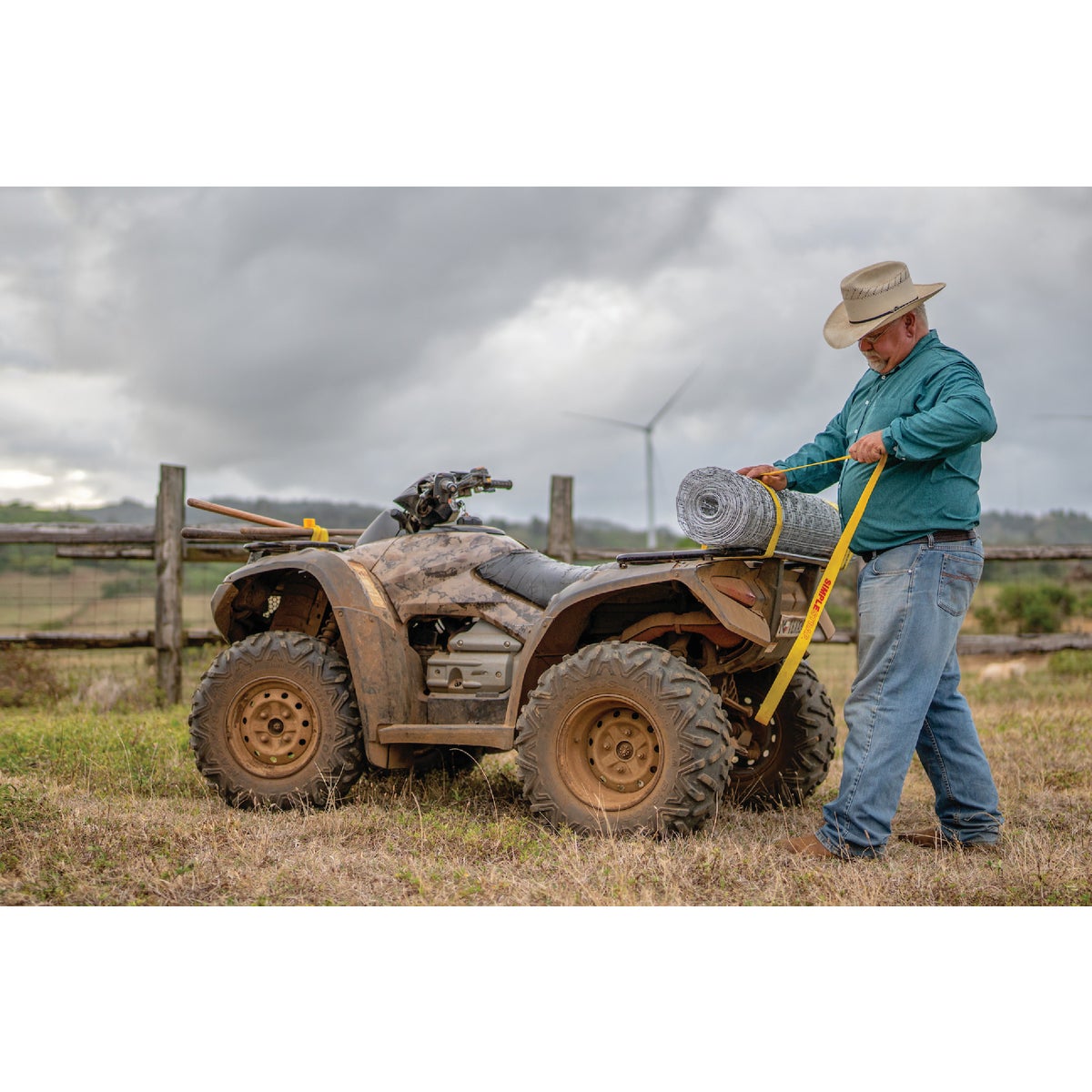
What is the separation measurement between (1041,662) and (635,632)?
455 inches

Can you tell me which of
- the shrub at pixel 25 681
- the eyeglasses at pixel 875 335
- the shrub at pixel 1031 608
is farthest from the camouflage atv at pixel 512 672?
the shrub at pixel 1031 608

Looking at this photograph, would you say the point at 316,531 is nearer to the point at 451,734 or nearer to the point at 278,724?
the point at 278,724

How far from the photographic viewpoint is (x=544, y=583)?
5.48 m

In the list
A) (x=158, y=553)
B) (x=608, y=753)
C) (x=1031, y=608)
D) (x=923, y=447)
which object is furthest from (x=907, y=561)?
(x=1031, y=608)

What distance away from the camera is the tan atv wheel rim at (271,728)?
5.58m

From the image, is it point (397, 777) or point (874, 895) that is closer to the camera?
point (874, 895)

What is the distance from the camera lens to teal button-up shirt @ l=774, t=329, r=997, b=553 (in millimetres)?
4375

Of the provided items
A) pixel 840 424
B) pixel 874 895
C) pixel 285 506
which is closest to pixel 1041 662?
pixel 285 506

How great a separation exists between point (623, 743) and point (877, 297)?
2.19m

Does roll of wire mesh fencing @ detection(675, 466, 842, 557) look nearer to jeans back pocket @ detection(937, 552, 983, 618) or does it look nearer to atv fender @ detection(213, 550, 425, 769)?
jeans back pocket @ detection(937, 552, 983, 618)

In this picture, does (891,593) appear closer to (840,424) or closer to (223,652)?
(840,424)

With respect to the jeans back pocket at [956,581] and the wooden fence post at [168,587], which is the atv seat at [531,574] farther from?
the wooden fence post at [168,587]

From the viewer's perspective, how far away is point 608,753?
191 inches

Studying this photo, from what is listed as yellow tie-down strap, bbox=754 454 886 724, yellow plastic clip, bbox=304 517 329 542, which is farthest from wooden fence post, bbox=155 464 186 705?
yellow tie-down strap, bbox=754 454 886 724
